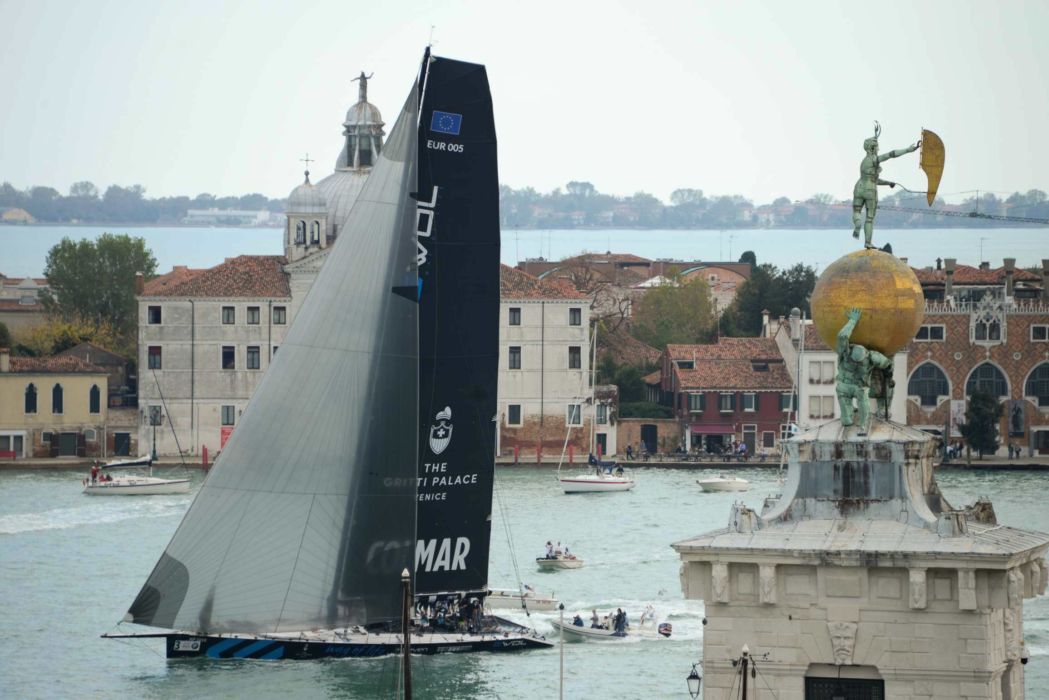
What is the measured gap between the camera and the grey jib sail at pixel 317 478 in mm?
35625

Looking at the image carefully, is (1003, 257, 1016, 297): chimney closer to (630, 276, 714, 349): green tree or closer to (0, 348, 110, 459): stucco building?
(630, 276, 714, 349): green tree

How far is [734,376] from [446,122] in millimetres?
50637

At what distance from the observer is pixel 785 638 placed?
14.9 metres

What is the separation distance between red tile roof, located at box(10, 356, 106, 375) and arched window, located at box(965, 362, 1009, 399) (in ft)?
93.6

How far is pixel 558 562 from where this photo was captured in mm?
54781

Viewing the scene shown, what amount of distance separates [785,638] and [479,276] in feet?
81.9

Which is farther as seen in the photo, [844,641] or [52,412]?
[52,412]

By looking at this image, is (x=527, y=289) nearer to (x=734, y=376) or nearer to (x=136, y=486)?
(x=734, y=376)

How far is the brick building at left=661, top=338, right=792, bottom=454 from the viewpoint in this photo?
8731cm

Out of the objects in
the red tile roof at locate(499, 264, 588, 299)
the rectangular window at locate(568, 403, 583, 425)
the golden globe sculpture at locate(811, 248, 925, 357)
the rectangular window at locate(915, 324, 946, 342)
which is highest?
the red tile roof at locate(499, 264, 588, 299)

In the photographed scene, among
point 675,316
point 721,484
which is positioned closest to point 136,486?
point 721,484

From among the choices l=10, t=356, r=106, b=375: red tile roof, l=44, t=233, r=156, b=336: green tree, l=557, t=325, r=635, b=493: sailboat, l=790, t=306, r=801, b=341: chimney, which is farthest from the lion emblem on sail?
l=44, t=233, r=156, b=336: green tree

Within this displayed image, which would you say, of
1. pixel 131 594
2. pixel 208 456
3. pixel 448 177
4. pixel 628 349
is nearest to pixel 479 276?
pixel 448 177

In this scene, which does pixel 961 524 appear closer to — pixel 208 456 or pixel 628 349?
pixel 208 456
